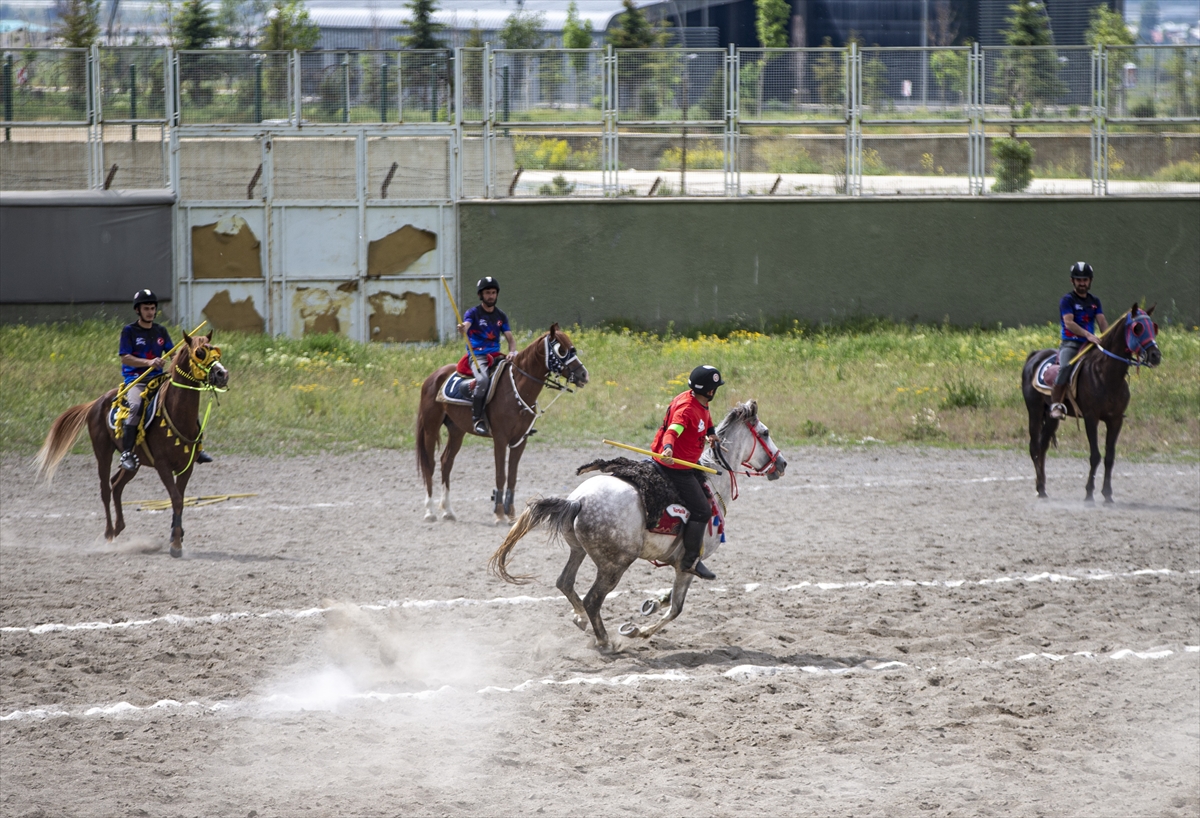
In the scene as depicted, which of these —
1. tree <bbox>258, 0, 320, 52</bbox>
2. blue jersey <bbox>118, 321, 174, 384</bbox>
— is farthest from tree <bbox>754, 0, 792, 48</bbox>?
blue jersey <bbox>118, 321, 174, 384</bbox>

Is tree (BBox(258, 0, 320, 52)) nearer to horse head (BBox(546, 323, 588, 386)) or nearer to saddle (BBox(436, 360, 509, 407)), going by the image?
saddle (BBox(436, 360, 509, 407))

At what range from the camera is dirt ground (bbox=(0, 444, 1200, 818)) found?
23.7 feet

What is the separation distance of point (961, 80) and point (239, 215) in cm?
1597

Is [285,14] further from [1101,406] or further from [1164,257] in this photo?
[1101,406]

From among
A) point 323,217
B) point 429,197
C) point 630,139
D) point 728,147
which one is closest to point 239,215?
point 323,217

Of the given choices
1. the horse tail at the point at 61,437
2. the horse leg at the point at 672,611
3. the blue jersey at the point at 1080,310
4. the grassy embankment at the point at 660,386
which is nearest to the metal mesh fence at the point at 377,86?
the grassy embankment at the point at 660,386

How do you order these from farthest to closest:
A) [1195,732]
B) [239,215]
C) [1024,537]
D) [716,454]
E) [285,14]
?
[285,14], [239,215], [1024,537], [716,454], [1195,732]

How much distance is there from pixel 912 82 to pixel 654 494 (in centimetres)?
1935

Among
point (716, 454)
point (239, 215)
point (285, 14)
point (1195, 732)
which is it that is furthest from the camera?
point (285, 14)

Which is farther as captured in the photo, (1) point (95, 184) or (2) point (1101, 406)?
(1) point (95, 184)

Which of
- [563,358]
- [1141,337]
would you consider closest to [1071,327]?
[1141,337]

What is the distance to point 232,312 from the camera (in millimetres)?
25719

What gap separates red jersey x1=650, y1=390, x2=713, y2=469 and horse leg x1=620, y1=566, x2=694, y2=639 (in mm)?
958

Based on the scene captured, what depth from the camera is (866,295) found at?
26.4 metres
